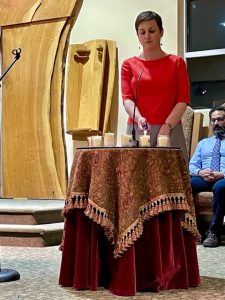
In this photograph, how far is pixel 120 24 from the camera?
17.7ft

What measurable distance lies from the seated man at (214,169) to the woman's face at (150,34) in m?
1.58

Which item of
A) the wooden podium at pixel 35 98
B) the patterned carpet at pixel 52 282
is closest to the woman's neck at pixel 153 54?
the patterned carpet at pixel 52 282

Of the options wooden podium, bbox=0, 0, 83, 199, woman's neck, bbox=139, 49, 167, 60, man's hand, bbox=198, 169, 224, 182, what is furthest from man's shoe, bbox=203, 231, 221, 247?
woman's neck, bbox=139, 49, 167, 60

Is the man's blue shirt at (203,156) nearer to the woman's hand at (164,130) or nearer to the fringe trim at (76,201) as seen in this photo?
the woman's hand at (164,130)

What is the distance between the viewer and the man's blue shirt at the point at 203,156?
4414 mm

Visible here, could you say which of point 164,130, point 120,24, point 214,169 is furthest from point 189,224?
point 120,24

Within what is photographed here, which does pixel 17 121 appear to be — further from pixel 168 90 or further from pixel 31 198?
pixel 168 90

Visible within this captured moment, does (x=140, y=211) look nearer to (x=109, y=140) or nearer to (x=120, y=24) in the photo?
(x=109, y=140)

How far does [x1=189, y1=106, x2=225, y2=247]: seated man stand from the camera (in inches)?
161

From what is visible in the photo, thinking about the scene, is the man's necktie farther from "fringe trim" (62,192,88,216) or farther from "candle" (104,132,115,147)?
"fringe trim" (62,192,88,216)

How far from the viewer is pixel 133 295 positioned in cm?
241

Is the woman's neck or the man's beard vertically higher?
the woman's neck

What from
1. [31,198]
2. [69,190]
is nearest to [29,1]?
[31,198]

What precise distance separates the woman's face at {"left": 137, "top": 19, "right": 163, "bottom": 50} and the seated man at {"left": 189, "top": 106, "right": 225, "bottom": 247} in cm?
158
